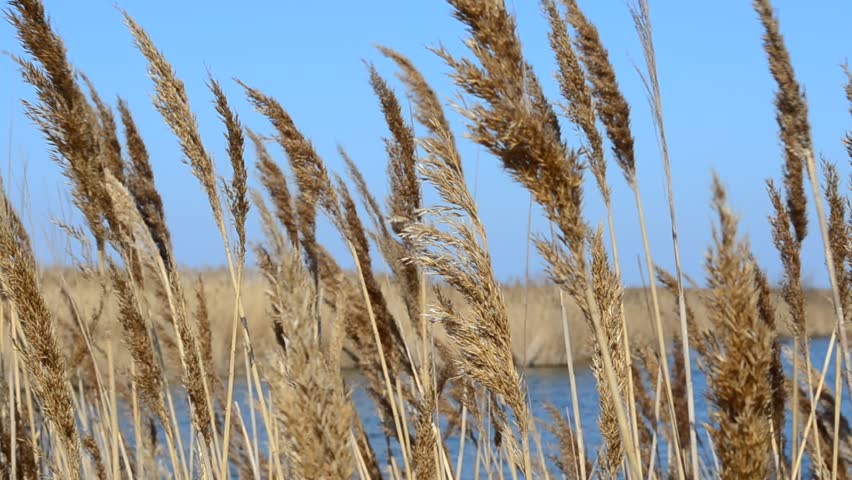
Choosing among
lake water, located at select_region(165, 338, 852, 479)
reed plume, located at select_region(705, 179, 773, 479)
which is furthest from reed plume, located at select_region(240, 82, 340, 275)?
lake water, located at select_region(165, 338, 852, 479)

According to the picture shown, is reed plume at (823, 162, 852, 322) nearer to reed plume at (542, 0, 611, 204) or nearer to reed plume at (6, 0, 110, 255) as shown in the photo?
reed plume at (542, 0, 611, 204)

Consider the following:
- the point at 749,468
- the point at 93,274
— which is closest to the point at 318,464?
the point at 749,468

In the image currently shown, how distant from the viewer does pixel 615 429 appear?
2.17 meters

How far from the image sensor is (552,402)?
1101cm

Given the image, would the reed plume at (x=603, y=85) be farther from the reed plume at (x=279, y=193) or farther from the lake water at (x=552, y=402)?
the lake water at (x=552, y=402)

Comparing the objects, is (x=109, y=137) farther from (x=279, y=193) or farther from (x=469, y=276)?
(x=469, y=276)

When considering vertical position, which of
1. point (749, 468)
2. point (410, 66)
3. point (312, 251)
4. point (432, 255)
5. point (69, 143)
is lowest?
point (749, 468)

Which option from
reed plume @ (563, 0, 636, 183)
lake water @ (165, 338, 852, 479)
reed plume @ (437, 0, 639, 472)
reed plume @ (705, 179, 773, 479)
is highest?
reed plume @ (563, 0, 636, 183)

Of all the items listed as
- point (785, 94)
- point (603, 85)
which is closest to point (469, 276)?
point (603, 85)

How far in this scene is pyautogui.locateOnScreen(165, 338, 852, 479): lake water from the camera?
28.2 ft

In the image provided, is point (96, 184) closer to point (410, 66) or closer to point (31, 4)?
point (31, 4)

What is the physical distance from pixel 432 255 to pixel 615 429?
1.96ft

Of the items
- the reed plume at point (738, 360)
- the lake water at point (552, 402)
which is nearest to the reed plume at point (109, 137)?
the reed plume at point (738, 360)

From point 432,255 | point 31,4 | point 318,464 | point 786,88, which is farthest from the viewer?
point 786,88
